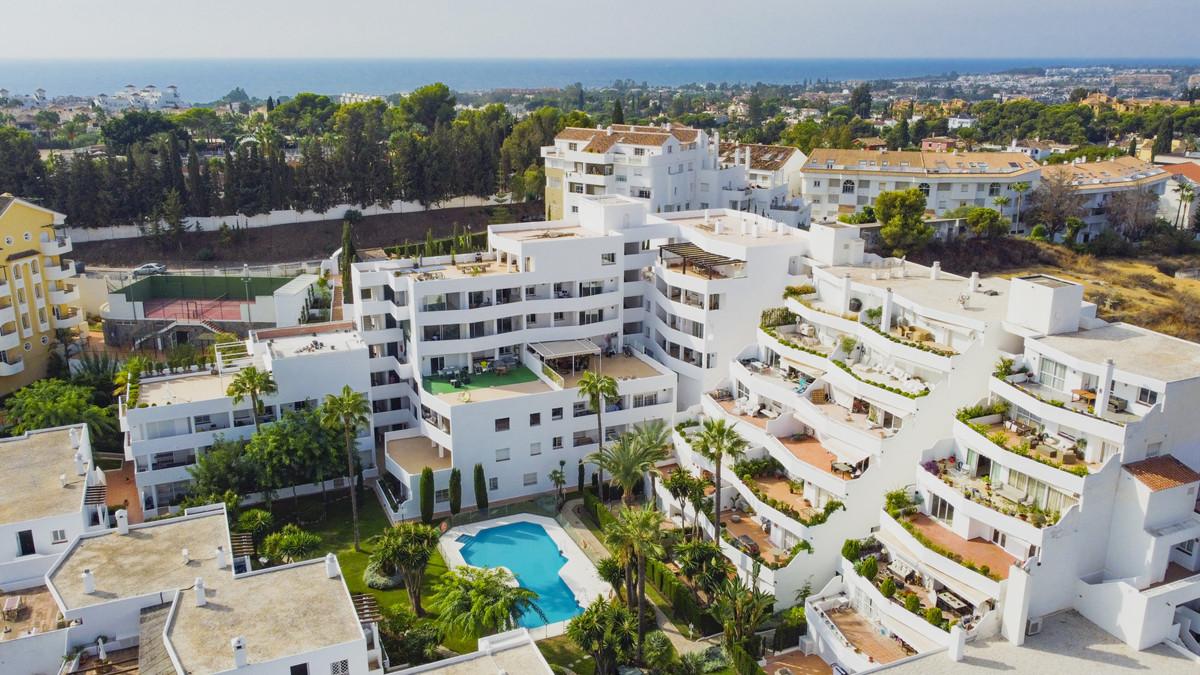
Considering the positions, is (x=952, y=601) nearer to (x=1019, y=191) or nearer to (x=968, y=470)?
(x=968, y=470)

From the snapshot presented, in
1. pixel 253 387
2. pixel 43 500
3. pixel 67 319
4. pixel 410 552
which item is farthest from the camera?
pixel 67 319

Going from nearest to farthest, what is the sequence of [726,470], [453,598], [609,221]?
[453,598] < [726,470] < [609,221]

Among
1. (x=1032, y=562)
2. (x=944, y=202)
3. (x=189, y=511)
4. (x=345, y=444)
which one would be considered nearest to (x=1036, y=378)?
(x=1032, y=562)

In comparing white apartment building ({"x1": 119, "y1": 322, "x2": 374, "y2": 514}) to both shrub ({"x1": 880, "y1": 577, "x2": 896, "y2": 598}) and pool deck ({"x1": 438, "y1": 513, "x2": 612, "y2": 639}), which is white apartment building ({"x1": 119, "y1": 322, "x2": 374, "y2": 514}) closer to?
pool deck ({"x1": 438, "y1": 513, "x2": 612, "y2": 639})

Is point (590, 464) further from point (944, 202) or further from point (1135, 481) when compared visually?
point (944, 202)

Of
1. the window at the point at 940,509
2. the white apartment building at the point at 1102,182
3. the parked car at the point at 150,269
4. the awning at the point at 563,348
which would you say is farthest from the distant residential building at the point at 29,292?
the white apartment building at the point at 1102,182

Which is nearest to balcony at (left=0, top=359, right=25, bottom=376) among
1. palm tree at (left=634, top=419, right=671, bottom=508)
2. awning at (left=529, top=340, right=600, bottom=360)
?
awning at (left=529, top=340, right=600, bottom=360)

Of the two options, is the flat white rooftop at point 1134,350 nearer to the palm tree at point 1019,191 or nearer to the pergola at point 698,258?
the pergola at point 698,258

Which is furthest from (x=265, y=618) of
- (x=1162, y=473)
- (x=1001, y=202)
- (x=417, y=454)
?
(x=1001, y=202)
